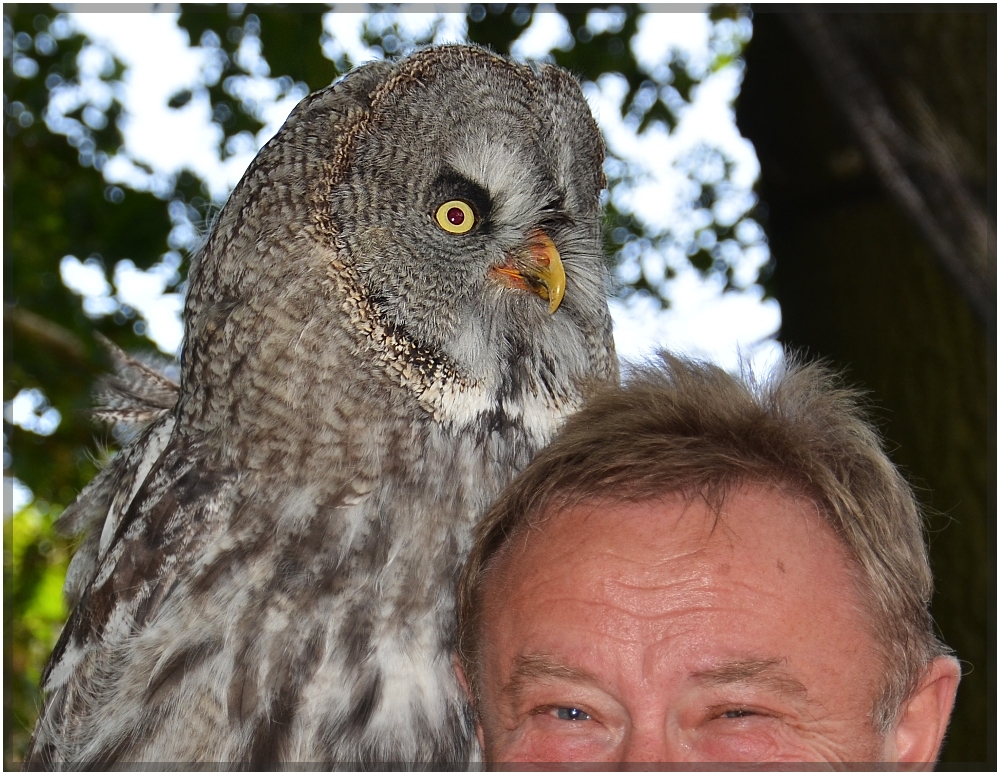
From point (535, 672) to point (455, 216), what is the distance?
81 centimetres

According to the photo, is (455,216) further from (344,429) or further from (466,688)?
(466,688)

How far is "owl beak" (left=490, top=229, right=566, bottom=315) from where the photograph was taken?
163 cm

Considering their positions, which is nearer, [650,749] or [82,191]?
[650,749]

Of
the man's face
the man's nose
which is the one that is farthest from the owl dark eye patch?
the man's nose

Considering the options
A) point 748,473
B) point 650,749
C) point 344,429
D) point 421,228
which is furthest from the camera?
point 421,228

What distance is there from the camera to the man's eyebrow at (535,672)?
1006 millimetres

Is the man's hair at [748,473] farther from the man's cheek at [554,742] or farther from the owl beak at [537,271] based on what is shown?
the owl beak at [537,271]

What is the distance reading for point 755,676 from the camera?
0.96 m

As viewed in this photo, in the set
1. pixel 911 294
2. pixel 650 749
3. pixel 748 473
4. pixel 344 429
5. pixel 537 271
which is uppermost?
pixel 911 294

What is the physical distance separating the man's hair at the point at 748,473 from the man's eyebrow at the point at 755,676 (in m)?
0.11

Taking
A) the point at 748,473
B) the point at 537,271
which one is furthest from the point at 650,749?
the point at 537,271

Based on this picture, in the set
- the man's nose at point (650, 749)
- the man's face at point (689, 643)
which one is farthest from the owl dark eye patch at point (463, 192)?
the man's nose at point (650, 749)

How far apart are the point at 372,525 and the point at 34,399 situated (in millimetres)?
3096

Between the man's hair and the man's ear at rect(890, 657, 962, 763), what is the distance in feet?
0.06
